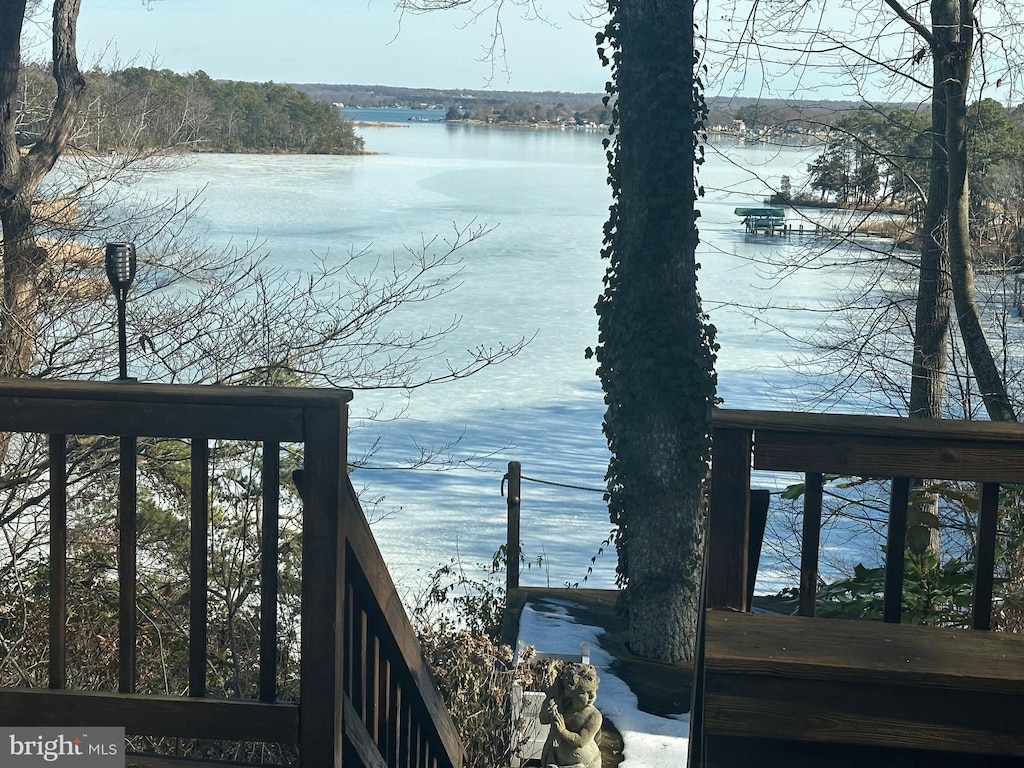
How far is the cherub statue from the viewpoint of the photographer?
4.18 metres

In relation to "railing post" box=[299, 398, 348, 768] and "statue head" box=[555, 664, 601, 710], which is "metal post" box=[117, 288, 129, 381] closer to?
"statue head" box=[555, 664, 601, 710]

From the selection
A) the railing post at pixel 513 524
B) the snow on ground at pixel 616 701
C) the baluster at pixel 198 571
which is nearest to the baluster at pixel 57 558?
the baluster at pixel 198 571

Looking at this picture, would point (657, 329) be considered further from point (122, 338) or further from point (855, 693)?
point (855, 693)

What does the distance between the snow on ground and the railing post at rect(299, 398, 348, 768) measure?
3477mm

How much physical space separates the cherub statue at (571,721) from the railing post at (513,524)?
3695 millimetres

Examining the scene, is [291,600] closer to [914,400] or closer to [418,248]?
[914,400]

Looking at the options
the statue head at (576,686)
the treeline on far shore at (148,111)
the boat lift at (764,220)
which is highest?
the treeline on far shore at (148,111)

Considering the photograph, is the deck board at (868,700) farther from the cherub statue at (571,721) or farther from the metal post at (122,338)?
the metal post at (122,338)

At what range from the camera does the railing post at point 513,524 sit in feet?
26.3

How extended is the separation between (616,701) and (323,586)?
468 centimetres

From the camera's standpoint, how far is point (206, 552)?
6.75 feet

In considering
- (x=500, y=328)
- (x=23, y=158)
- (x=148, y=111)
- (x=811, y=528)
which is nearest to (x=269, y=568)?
(x=811, y=528)

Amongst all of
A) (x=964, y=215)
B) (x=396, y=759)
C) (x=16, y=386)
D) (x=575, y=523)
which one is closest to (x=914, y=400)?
(x=964, y=215)

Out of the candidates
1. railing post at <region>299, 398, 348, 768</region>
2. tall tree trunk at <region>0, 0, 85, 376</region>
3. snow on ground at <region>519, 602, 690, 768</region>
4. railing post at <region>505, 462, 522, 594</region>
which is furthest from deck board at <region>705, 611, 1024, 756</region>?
tall tree trunk at <region>0, 0, 85, 376</region>
